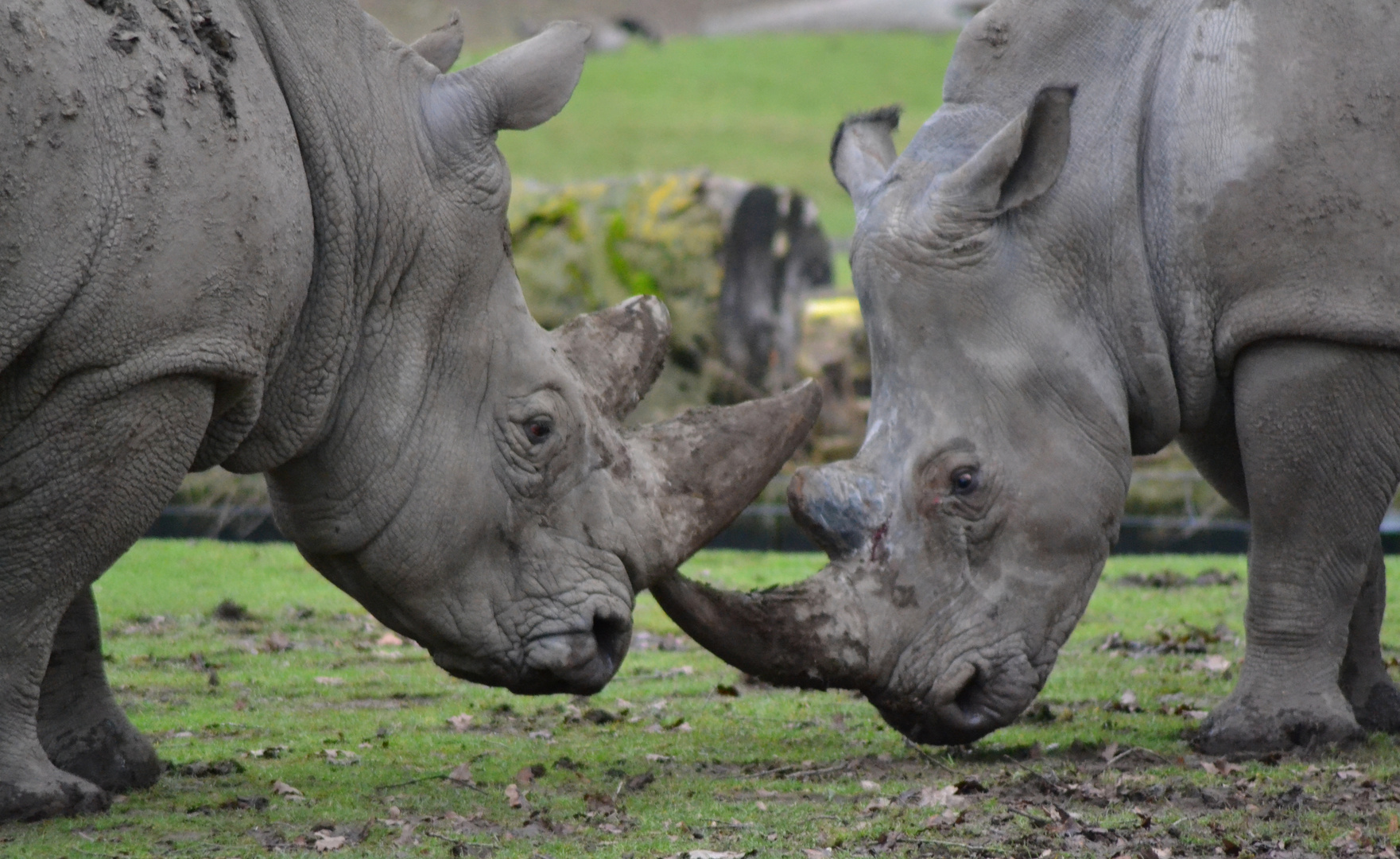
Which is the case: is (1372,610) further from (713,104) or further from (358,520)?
(713,104)

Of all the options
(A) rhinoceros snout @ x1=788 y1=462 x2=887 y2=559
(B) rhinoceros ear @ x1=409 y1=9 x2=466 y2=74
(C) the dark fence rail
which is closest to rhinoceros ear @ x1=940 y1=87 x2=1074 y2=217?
(A) rhinoceros snout @ x1=788 y1=462 x2=887 y2=559

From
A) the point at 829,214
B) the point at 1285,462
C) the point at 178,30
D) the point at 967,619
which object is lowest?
the point at 967,619

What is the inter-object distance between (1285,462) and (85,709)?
3.72 m

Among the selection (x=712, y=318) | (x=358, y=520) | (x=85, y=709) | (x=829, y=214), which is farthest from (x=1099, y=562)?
(x=829, y=214)

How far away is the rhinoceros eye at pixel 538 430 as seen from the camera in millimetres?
5852

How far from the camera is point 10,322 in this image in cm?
479

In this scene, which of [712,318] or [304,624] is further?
[712,318]

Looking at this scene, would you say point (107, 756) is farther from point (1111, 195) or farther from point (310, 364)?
point (1111, 195)

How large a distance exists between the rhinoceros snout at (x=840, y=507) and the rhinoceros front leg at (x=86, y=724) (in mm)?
2123

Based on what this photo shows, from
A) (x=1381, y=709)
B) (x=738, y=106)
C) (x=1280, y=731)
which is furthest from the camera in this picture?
(x=738, y=106)

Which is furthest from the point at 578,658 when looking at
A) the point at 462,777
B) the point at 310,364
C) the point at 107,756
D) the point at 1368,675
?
the point at 1368,675

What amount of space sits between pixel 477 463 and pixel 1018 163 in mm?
2008

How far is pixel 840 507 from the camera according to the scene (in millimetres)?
6312

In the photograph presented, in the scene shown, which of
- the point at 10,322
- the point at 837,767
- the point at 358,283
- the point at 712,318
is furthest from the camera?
the point at 712,318
